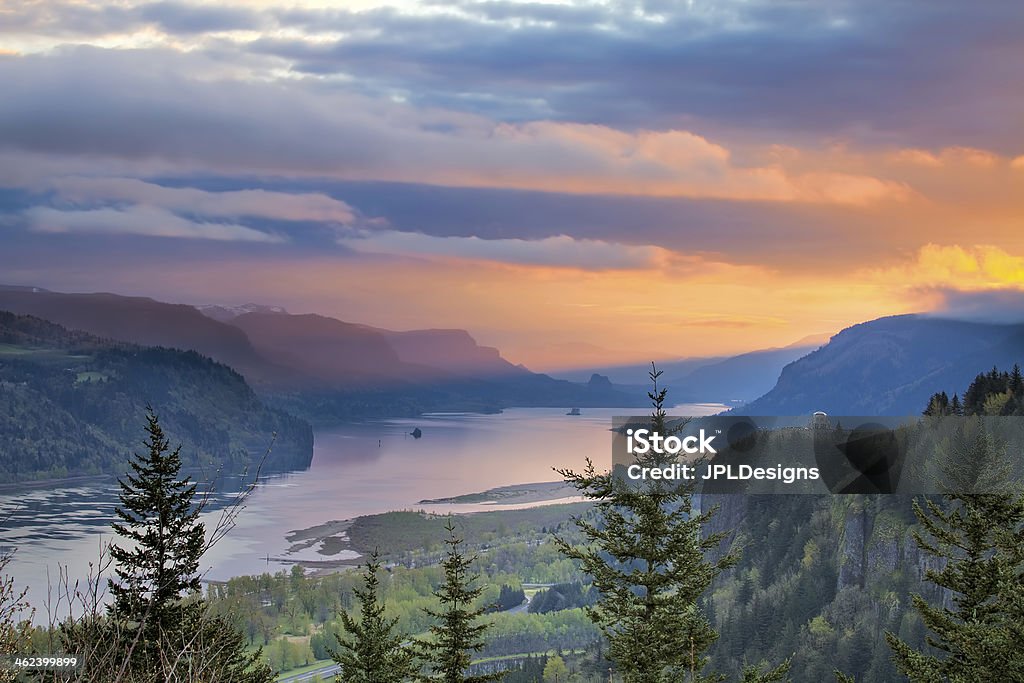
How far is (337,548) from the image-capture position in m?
99.3

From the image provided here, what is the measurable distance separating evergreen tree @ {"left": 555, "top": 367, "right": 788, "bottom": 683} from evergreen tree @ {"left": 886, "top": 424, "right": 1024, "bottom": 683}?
85.3 inches

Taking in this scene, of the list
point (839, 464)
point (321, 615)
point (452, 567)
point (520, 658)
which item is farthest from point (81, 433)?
point (452, 567)

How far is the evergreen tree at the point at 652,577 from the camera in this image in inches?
489

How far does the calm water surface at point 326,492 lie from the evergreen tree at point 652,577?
4655 centimetres

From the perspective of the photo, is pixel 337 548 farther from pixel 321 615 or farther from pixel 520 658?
pixel 520 658

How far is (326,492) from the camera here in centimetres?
12975

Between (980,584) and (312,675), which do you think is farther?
(312,675)

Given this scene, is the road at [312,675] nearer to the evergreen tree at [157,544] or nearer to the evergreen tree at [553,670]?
the evergreen tree at [553,670]

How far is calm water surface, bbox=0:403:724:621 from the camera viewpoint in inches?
3093

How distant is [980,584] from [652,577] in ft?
14.3

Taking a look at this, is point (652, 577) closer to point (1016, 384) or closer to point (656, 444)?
point (656, 444)

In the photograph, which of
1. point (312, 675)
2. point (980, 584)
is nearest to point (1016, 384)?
point (312, 675)
